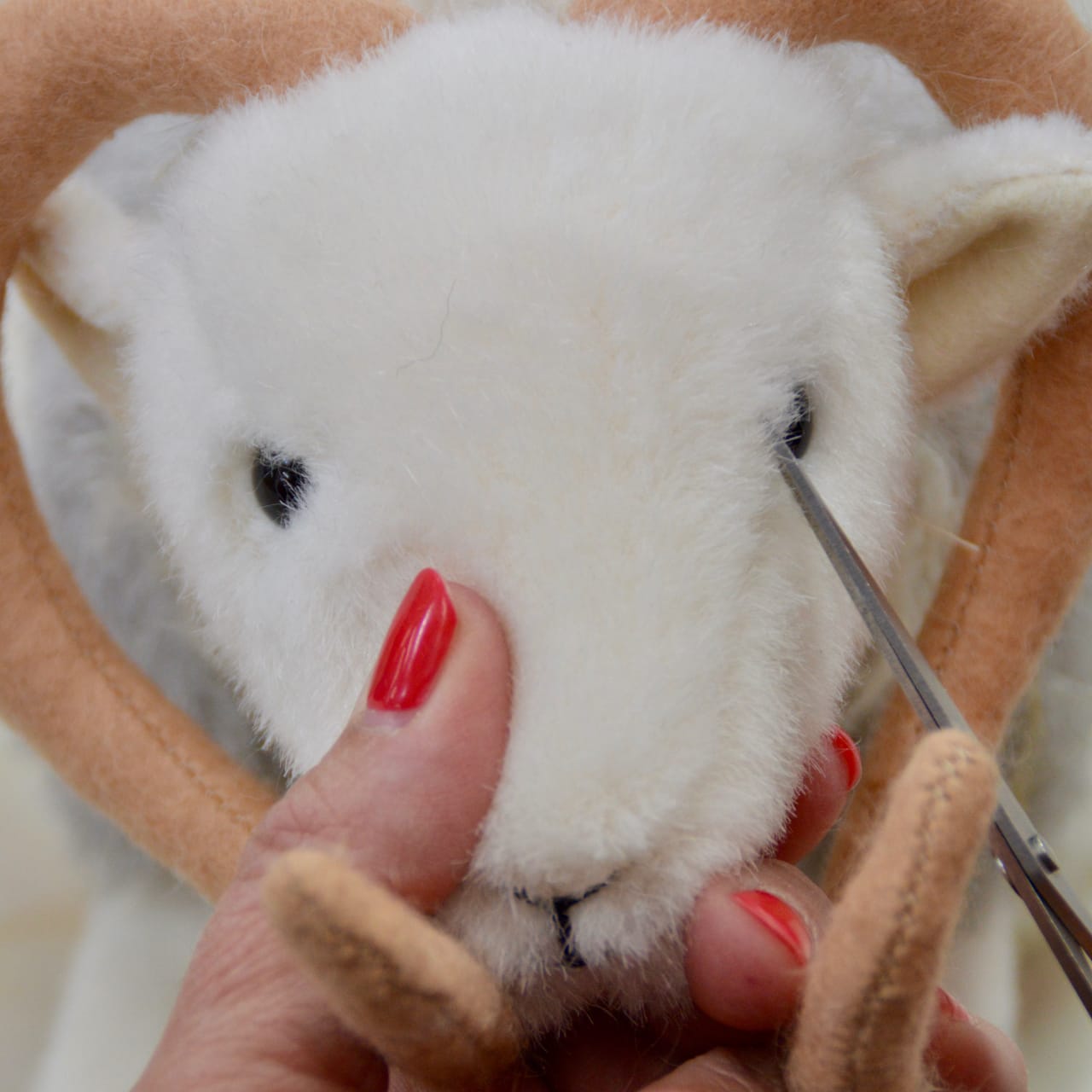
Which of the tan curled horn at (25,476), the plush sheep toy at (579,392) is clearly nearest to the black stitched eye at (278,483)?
the plush sheep toy at (579,392)

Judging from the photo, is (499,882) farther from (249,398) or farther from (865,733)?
(865,733)

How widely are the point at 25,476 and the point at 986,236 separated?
0.56m

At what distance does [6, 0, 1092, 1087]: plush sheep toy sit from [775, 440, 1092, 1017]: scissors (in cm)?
1

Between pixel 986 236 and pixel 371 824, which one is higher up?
pixel 986 236

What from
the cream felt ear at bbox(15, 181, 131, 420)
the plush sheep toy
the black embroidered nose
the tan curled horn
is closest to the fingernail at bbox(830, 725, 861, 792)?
the plush sheep toy

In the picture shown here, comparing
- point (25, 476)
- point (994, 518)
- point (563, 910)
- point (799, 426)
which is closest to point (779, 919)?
point (563, 910)

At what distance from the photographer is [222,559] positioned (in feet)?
1.53

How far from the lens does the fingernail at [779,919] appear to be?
37cm

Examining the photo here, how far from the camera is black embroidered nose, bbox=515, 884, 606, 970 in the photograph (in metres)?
0.36

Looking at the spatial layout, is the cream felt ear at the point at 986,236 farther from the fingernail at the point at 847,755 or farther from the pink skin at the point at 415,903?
the pink skin at the point at 415,903

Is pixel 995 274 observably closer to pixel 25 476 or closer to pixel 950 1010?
pixel 950 1010

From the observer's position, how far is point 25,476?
597 millimetres

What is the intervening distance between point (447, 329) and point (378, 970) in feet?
0.76

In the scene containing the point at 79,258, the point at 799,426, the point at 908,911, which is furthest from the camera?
the point at 79,258
